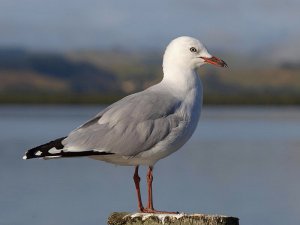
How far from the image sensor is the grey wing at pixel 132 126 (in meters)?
8.33

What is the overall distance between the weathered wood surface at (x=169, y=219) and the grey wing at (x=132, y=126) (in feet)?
2.25

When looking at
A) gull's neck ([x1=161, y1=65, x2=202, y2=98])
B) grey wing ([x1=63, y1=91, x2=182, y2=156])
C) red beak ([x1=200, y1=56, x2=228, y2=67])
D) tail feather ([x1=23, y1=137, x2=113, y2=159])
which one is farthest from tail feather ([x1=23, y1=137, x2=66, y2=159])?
red beak ([x1=200, y1=56, x2=228, y2=67])

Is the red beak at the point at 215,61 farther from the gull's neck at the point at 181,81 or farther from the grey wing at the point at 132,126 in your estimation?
the grey wing at the point at 132,126

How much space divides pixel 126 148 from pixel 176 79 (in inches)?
34.5

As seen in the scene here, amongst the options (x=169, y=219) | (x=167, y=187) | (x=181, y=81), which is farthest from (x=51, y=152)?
(x=167, y=187)

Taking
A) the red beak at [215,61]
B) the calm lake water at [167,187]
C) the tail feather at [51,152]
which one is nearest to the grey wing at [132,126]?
the tail feather at [51,152]

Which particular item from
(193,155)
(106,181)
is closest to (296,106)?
(193,155)

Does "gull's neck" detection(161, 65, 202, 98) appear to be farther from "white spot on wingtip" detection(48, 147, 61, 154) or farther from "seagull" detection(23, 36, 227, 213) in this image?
"white spot on wingtip" detection(48, 147, 61, 154)

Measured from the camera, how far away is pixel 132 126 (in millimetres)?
8414

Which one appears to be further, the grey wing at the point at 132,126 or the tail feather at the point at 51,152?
the grey wing at the point at 132,126

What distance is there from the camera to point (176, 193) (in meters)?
15.2

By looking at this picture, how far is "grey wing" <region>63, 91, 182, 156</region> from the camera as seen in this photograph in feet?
27.3

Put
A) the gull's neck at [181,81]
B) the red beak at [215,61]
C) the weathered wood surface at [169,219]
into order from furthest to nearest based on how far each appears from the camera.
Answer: the red beak at [215,61] → the gull's neck at [181,81] → the weathered wood surface at [169,219]

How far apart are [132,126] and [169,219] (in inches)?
43.0
